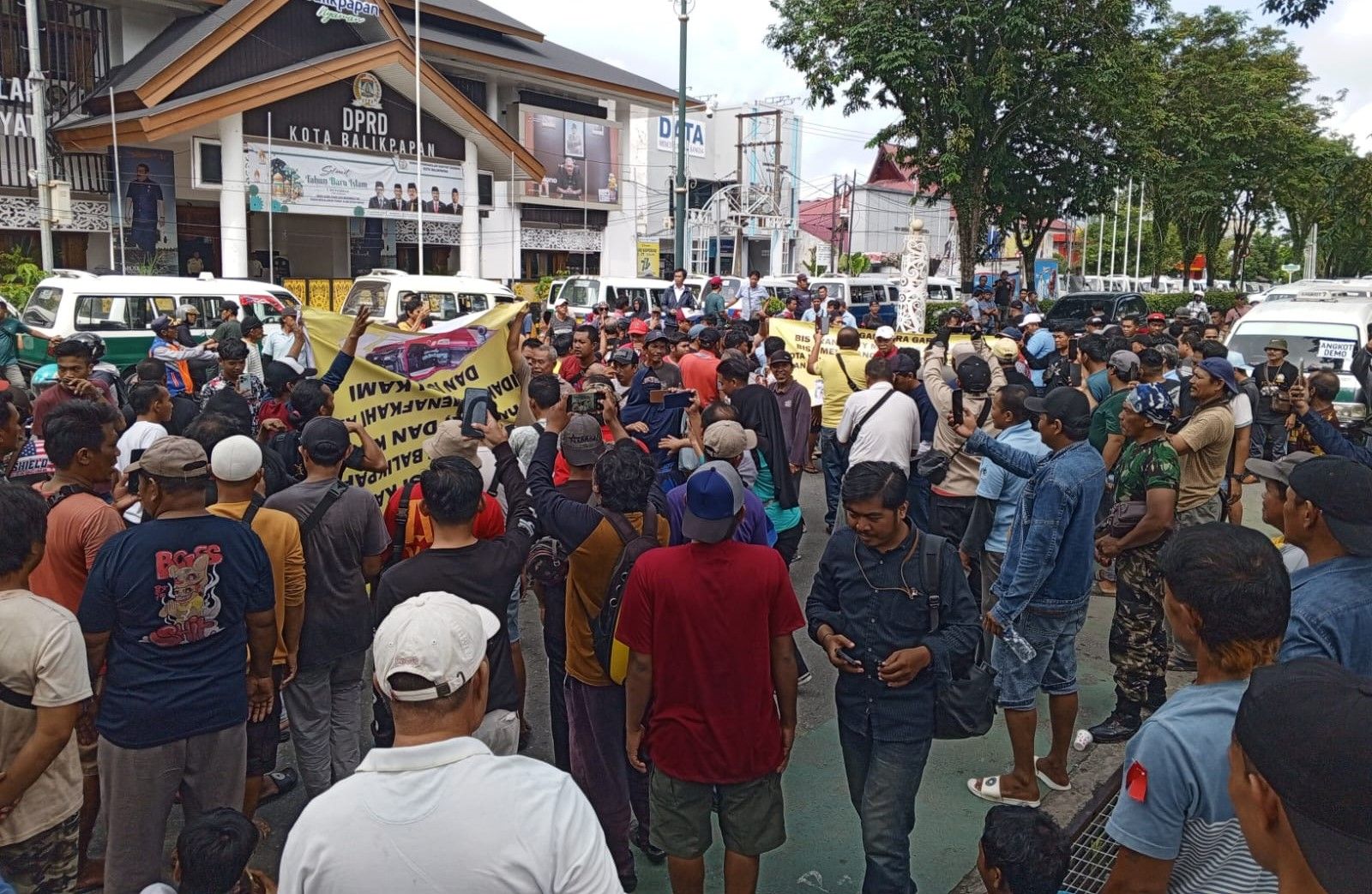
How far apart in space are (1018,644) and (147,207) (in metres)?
22.8

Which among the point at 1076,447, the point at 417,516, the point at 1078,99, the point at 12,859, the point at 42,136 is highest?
the point at 1078,99

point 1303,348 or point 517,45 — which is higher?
point 517,45

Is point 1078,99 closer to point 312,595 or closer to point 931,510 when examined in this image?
point 931,510

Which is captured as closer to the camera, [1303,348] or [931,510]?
[931,510]

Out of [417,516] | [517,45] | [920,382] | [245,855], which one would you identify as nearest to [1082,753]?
[920,382]

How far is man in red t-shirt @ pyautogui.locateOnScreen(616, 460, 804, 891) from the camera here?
317 cm

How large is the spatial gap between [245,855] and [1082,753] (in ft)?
13.1

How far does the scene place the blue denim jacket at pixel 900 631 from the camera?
11.2 ft

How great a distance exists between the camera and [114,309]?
13.6 meters

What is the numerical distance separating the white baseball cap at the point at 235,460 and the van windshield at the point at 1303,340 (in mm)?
11987

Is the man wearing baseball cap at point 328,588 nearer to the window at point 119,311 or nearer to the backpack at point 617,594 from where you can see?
the backpack at point 617,594

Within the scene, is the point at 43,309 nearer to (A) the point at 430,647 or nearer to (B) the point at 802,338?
(B) the point at 802,338

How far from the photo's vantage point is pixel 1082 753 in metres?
5.06

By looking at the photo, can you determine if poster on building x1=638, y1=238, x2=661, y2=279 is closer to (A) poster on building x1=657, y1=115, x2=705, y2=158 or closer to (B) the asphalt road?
(A) poster on building x1=657, y1=115, x2=705, y2=158
